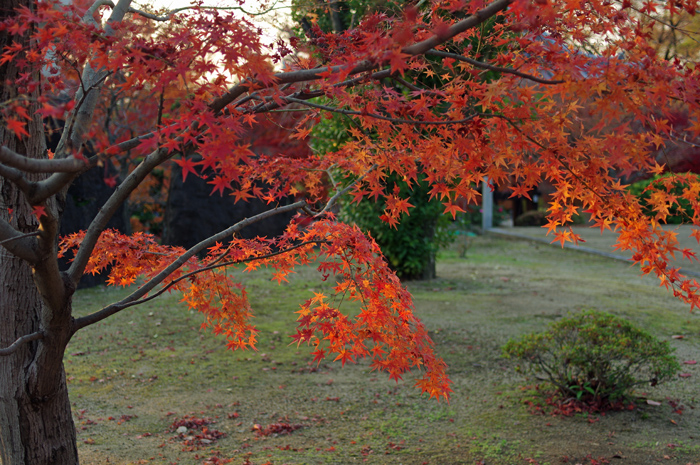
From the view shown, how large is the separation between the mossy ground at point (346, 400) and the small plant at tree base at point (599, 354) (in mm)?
223

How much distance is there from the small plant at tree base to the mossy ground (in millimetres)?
223

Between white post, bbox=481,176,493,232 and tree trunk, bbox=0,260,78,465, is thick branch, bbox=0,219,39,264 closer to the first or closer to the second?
tree trunk, bbox=0,260,78,465

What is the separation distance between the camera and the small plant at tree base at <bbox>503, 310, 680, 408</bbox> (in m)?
3.97

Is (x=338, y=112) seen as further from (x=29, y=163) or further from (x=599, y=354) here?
(x=599, y=354)

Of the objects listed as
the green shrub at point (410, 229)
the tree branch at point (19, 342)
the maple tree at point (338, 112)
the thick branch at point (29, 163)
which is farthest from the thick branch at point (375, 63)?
the green shrub at point (410, 229)

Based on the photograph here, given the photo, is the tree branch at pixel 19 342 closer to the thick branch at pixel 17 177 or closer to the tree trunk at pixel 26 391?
the tree trunk at pixel 26 391

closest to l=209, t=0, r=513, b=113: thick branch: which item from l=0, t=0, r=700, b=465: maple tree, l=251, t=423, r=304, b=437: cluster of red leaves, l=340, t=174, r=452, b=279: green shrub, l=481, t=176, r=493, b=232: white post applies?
l=0, t=0, r=700, b=465: maple tree

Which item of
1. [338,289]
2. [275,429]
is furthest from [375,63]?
[275,429]

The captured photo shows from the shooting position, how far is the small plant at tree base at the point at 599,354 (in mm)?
3973

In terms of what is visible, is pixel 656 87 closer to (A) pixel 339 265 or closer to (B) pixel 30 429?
(A) pixel 339 265

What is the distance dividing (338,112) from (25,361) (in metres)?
1.86

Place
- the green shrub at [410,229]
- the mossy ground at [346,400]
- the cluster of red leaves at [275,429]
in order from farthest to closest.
Answer: the green shrub at [410,229] → the cluster of red leaves at [275,429] → the mossy ground at [346,400]

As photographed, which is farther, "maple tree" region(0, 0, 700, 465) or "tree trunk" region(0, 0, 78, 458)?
"tree trunk" region(0, 0, 78, 458)

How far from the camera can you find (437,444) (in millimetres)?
3693
